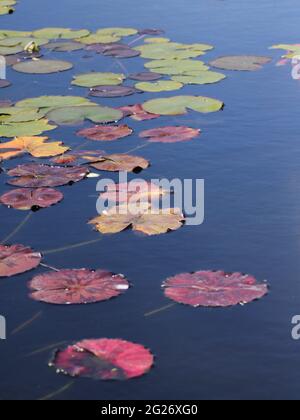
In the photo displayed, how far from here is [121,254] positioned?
15.5ft

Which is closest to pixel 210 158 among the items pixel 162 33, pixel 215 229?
pixel 215 229

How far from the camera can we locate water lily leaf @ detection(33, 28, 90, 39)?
9094 mm

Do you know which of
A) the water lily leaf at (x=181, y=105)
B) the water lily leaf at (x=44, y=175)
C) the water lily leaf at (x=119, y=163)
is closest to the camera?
the water lily leaf at (x=44, y=175)

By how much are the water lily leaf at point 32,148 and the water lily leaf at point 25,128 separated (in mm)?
102

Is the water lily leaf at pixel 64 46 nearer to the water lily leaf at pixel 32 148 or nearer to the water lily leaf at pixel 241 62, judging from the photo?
the water lily leaf at pixel 241 62

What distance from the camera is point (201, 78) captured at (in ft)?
25.2

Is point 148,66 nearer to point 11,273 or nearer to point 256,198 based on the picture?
point 256,198

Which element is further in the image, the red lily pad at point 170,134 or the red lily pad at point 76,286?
the red lily pad at point 170,134

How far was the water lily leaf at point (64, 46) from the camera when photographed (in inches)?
343

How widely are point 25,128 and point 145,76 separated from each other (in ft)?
5.40

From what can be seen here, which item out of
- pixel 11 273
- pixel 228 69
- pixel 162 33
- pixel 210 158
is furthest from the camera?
pixel 162 33

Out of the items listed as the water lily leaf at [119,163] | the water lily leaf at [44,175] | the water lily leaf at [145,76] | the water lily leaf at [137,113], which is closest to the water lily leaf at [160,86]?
the water lily leaf at [145,76]
